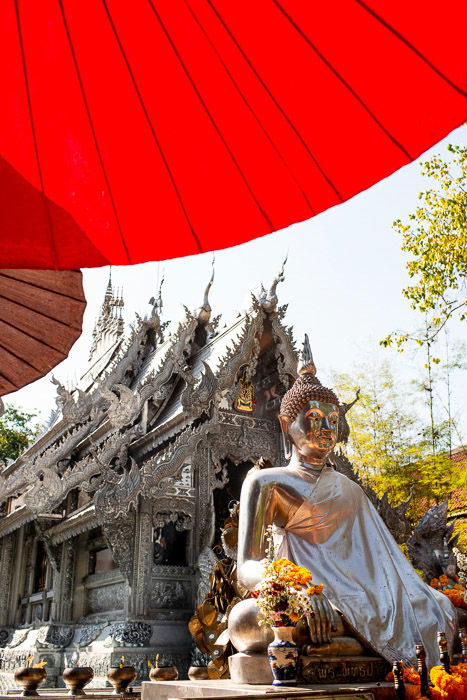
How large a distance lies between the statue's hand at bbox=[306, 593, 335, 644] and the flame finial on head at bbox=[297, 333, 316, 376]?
2.37 m

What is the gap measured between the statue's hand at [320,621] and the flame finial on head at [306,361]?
A: 2.37 meters

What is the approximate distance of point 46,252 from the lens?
0.90 metres

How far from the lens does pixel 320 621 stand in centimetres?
473

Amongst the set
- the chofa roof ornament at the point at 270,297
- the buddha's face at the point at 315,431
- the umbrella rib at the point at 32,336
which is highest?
the chofa roof ornament at the point at 270,297

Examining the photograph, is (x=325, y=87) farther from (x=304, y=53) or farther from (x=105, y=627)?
(x=105, y=627)

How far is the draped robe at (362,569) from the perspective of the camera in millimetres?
5219

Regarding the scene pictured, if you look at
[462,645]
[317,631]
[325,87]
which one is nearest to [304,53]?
[325,87]

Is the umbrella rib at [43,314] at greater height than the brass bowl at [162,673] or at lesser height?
greater

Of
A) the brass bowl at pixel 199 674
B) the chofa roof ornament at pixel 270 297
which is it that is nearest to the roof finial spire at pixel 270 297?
the chofa roof ornament at pixel 270 297

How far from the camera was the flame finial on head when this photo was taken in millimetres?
6805

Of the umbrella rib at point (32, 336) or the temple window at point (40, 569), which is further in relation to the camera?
the temple window at point (40, 569)

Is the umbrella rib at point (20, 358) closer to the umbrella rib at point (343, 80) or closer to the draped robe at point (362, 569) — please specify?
the umbrella rib at point (343, 80)

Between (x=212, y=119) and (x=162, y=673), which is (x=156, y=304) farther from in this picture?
(x=212, y=119)

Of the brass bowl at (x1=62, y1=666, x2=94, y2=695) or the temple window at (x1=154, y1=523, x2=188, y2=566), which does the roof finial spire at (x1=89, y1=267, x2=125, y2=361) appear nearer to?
the temple window at (x1=154, y1=523, x2=188, y2=566)
